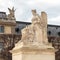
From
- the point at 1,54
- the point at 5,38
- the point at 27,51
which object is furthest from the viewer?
the point at 5,38

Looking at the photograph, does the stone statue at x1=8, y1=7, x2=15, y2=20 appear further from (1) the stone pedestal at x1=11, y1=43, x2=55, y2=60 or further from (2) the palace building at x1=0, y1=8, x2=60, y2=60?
(1) the stone pedestal at x1=11, y1=43, x2=55, y2=60

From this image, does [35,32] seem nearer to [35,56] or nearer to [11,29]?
[35,56]

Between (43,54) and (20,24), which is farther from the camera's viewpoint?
(20,24)

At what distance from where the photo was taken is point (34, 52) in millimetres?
19578

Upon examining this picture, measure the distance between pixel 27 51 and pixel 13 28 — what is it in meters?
46.6

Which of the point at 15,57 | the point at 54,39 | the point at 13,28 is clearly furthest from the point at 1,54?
the point at 15,57

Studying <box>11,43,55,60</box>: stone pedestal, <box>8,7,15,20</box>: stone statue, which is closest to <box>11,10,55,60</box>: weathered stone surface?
<box>11,43,55,60</box>: stone pedestal

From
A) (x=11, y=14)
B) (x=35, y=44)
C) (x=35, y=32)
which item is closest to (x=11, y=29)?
(x=11, y=14)

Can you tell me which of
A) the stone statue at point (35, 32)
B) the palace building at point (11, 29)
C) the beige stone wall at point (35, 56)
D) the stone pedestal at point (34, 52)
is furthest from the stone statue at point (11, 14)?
the beige stone wall at point (35, 56)

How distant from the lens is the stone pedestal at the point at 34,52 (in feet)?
63.7

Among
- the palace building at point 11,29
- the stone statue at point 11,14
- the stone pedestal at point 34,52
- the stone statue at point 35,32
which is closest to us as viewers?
the stone pedestal at point 34,52

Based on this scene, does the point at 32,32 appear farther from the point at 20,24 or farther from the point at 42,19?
the point at 20,24

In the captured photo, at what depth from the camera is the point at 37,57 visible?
774 inches

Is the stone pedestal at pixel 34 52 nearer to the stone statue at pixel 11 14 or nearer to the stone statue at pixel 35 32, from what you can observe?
the stone statue at pixel 35 32
